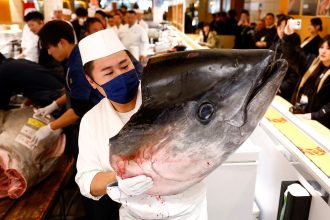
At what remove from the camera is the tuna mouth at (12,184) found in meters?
2.00

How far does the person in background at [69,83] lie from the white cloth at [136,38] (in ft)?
11.1

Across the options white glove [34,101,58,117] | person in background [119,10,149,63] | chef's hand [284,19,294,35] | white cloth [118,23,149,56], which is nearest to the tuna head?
white glove [34,101,58,117]

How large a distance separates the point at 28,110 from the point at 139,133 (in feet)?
5.56

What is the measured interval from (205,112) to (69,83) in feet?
5.48

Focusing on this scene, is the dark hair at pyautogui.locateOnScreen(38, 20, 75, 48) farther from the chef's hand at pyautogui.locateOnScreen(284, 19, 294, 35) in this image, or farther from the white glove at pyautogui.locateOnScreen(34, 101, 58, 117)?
the chef's hand at pyautogui.locateOnScreen(284, 19, 294, 35)

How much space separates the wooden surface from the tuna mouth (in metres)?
0.04

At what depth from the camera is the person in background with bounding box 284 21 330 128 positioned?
2904mm

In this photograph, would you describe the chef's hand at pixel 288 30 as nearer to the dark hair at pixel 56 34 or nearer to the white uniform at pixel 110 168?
the dark hair at pixel 56 34

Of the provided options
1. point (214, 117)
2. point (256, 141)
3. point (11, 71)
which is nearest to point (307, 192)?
point (256, 141)

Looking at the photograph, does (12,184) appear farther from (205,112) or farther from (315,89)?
(315,89)

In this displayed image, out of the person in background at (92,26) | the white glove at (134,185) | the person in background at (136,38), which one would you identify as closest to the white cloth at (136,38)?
the person in background at (136,38)

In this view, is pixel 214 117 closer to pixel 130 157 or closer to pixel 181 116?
pixel 181 116

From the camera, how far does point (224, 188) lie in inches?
70.8

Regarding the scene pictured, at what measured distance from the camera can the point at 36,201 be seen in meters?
2.04
